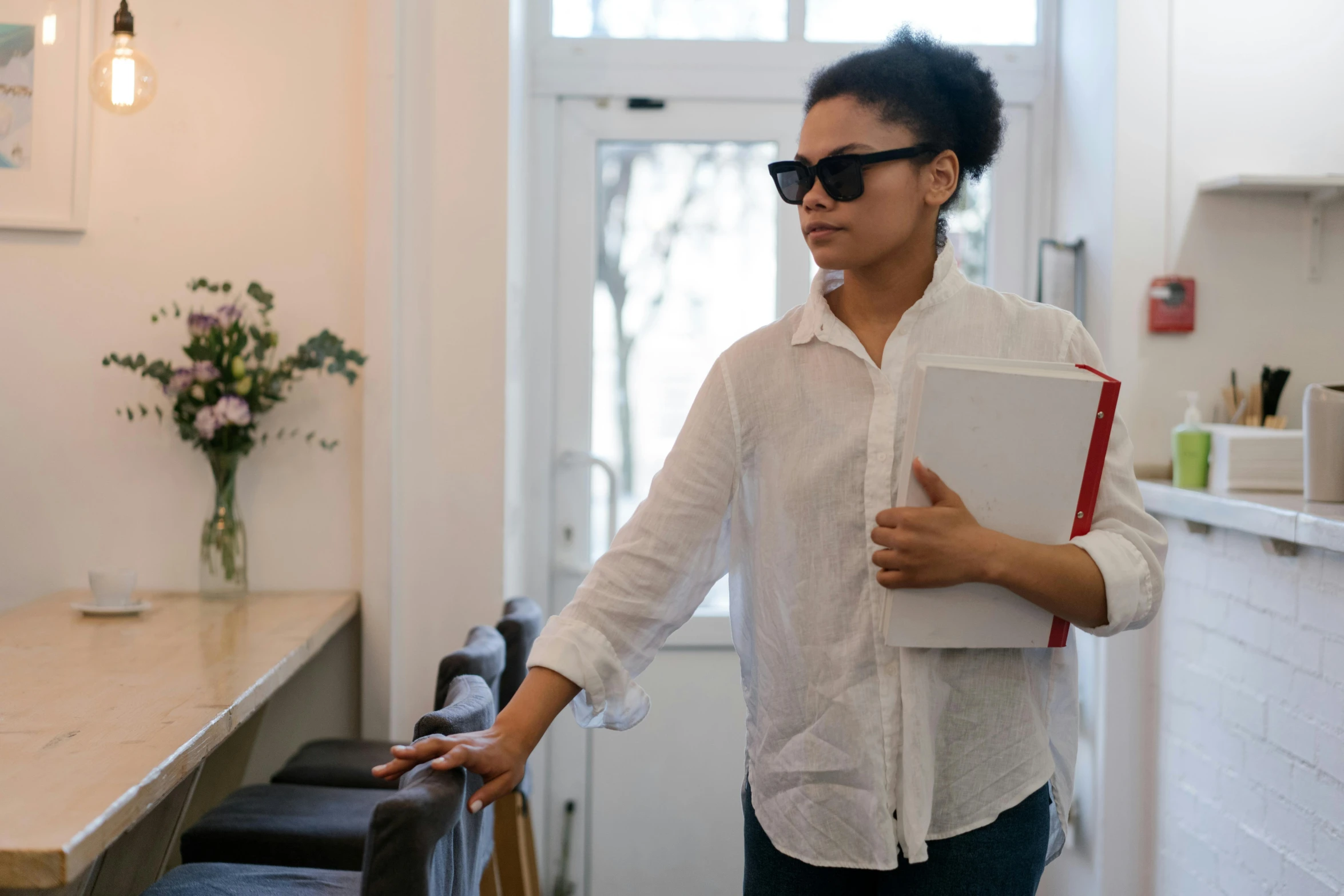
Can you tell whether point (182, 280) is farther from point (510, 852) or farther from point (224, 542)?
point (510, 852)

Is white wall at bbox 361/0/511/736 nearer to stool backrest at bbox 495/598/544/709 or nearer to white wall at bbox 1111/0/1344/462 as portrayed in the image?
stool backrest at bbox 495/598/544/709

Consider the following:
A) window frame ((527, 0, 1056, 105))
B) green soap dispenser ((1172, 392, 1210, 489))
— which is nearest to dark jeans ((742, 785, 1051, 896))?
green soap dispenser ((1172, 392, 1210, 489))

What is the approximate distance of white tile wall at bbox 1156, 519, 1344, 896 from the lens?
72.8 inches

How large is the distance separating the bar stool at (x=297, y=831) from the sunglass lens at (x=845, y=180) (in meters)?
0.92

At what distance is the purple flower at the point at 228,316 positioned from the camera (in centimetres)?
237

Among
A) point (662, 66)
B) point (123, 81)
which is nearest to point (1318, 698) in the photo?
point (662, 66)

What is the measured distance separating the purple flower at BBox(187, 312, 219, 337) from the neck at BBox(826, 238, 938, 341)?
1.62 m

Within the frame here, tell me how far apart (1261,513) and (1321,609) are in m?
0.19

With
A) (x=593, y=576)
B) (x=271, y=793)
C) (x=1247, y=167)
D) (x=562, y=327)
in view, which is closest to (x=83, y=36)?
(x=562, y=327)

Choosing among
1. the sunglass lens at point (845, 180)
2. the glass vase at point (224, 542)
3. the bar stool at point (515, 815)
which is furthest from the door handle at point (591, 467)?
the sunglass lens at point (845, 180)

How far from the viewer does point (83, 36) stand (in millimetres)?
2434

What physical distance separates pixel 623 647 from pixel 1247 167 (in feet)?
6.78

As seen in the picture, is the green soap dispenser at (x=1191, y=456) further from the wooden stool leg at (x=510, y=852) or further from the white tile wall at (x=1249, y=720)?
the wooden stool leg at (x=510, y=852)

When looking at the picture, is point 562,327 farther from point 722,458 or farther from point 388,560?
point 722,458
